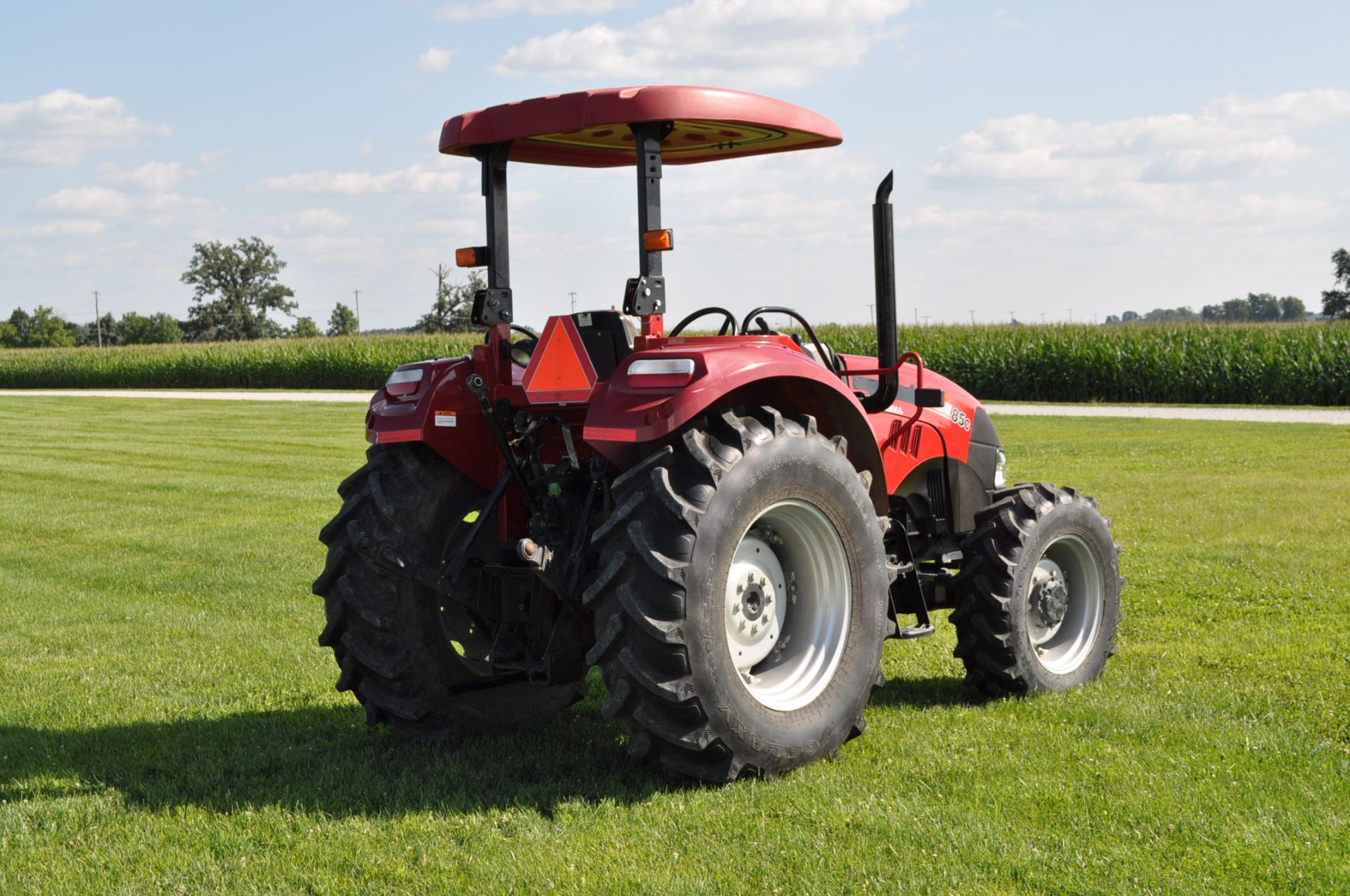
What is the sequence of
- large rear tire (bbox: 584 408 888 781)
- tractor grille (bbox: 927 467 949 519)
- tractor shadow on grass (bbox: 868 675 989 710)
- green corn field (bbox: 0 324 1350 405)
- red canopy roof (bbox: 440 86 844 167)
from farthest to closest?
green corn field (bbox: 0 324 1350 405)
tractor grille (bbox: 927 467 949 519)
tractor shadow on grass (bbox: 868 675 989 710)
red canopy roof (bbox: 440 86 844 167)
large rear tire (bbox: 584 408 888 781)

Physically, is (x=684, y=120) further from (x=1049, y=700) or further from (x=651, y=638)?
(x=1049, y=700)

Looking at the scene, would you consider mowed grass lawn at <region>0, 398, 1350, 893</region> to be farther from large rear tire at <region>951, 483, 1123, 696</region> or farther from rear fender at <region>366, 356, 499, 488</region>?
rear fender at <region>366, 356, 499, 488</region>

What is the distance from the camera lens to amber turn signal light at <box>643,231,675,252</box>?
4.61 meters

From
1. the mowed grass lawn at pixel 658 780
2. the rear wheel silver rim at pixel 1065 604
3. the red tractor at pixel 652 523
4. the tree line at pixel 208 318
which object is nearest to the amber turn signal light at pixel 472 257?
the red tractor at pixel 652 523

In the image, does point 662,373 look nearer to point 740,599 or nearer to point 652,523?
point 652,523

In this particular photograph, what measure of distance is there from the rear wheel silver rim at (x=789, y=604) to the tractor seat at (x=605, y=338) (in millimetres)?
811

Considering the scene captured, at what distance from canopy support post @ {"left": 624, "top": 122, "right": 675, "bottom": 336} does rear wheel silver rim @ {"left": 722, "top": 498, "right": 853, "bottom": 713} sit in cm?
83

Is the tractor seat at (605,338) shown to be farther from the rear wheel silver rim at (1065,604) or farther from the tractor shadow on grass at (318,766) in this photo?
the rear wheel silver rim at (1065,604)

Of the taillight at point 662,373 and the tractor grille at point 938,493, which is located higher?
the taillight at point 662,373

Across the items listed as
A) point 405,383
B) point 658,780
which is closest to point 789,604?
point 658,780

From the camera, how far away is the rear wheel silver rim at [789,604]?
15.5 feet

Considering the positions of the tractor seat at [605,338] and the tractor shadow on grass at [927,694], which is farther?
the tractor shadow on grass at [927,694]

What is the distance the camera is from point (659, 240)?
4.62 meters

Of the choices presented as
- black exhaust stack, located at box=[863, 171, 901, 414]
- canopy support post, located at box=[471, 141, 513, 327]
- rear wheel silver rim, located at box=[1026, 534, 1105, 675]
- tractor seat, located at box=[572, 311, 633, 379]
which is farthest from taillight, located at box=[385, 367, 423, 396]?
rear wheel silver rim, located at box=[1026, 534, 1105, 675]
